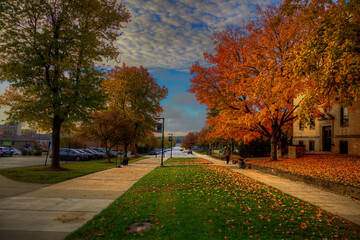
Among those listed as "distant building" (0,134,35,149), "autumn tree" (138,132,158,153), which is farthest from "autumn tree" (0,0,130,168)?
"distant building" (0,134,35,149)

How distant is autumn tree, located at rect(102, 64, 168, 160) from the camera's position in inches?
1428

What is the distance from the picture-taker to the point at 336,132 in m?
22.5

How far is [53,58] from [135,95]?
22967 millimetres

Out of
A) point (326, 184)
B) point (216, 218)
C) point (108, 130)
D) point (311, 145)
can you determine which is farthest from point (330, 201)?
point (108, 130)

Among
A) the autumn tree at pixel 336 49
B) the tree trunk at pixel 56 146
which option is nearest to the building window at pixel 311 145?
the autumn tree at pixel 336 49

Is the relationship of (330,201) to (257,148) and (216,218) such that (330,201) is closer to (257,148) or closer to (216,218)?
(216,218)

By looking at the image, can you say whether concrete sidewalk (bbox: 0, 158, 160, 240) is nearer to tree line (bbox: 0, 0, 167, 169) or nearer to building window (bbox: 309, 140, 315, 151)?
tree line (bbox: 0, 0, 167, 169)

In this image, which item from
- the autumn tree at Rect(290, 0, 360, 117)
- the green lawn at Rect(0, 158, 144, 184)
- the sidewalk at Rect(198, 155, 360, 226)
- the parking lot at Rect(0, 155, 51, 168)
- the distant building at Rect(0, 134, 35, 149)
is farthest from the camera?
the distant building at Rect(0, 134, 35, 149)

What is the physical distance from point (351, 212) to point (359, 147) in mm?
15709

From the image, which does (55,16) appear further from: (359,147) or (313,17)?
(359,147)

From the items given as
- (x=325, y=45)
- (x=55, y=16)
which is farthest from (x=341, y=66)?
(x=55, y=16)

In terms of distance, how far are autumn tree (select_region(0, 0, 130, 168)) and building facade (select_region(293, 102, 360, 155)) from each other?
16.8m

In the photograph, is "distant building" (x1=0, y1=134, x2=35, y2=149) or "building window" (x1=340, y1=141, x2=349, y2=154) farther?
"distant building" (x1=0, y1=134, x2=35, y2=149)

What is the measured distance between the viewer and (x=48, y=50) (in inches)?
608
